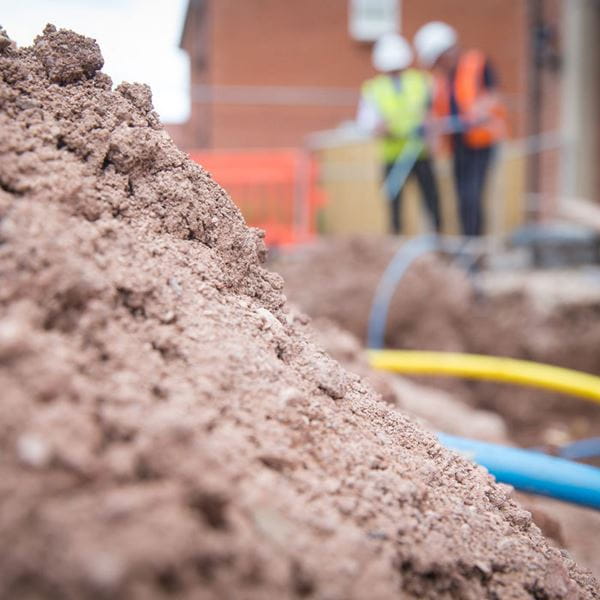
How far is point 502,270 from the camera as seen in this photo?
22.6 ft

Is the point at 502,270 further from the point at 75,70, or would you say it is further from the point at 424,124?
the point at 75,70

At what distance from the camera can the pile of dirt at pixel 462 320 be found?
525cm

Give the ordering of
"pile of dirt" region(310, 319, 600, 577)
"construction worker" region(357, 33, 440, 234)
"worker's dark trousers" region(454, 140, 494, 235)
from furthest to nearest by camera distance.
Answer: "construction worker" region(357, 33, 440, 234) → "worker's dark trousers" region(454, 140, 494, 235) → "pile of dirt" region(310, 319, 600, 577)

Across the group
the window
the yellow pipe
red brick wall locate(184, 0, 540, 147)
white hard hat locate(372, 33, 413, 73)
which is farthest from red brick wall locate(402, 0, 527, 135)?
the yellow pipe

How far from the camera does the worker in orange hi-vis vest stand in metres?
6.34

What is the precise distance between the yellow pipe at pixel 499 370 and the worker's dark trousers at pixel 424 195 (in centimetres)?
421

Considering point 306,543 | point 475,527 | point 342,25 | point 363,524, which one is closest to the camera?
point 306,543

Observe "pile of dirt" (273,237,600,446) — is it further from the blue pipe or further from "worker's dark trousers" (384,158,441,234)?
the blue pipe

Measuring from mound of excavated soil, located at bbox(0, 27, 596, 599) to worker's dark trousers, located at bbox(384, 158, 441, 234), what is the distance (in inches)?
233

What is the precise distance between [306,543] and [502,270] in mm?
6489

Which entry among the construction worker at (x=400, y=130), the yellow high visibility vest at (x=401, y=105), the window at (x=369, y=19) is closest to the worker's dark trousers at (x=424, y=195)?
the construction worker at (x=400, y=130)

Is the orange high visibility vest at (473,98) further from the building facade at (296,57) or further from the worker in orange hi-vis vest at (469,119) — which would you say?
the building facade at (296,57)

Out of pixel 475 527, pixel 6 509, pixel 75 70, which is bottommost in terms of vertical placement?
pixel 475 527

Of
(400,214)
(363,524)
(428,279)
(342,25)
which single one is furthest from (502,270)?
(363,524)
